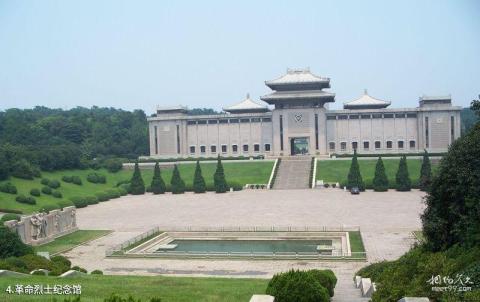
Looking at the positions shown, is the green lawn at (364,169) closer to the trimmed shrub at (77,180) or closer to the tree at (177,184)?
the tree at (177,184)

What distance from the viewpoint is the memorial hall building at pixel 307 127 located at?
214ft

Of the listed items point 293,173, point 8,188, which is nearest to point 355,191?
point 293,173

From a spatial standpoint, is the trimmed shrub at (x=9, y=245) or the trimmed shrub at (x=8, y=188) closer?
the trimmed shrub at (x=9, y=245)

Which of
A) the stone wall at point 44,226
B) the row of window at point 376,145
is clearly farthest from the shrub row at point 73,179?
the row of window at point 376,145

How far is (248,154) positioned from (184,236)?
41.8 m

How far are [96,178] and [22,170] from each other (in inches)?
331

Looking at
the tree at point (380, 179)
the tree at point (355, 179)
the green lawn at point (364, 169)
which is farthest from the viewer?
the green lawn at point (364, 169)

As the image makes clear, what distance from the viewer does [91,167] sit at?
2287 inches

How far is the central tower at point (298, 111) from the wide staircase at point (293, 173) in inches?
188

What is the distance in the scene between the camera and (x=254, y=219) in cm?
3164

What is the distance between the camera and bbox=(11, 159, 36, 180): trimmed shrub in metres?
44.7

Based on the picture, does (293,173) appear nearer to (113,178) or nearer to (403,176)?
(403,176)

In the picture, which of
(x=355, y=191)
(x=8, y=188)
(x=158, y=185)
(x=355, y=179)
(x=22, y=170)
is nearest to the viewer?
(x=8, y=188)

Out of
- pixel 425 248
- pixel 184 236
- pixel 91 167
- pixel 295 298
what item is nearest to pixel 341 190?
pixel 184 236
